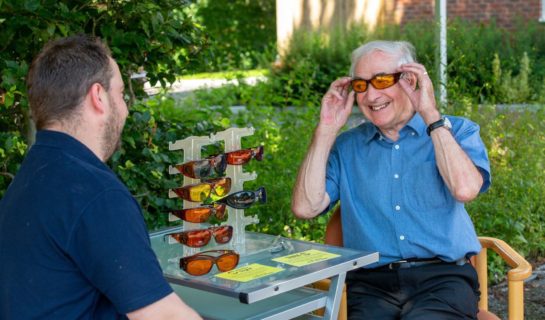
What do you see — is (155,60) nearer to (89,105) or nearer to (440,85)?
(89,105)

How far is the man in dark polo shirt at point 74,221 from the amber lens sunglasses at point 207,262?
0.55 meters

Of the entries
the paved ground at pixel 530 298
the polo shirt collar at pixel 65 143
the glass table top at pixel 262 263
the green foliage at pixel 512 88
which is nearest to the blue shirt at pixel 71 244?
the polo shirt collar at pixel 65 143

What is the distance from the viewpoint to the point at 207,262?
264 cm

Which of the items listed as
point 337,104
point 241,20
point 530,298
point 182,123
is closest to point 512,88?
point 530,298

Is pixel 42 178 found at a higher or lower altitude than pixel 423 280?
higher

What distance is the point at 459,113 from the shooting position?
5891mm

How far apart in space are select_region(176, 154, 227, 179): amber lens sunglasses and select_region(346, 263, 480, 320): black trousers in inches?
30.2

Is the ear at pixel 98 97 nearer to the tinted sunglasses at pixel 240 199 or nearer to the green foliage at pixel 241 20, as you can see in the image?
the tinted sunglasses at pixel 240 199

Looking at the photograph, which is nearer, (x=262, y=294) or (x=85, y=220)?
(x=85, y=220)

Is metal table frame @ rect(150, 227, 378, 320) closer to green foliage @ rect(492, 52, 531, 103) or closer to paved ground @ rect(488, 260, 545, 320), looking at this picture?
paved ground @ rect(488, 260, 545, 320)

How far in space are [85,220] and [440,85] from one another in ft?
14.3

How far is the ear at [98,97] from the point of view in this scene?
203 centimetres

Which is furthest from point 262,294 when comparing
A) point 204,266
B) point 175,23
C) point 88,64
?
point 175,23

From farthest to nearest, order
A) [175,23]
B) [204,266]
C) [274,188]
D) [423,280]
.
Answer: [274,188] → [175,23] → [423,280] → [204,266]
